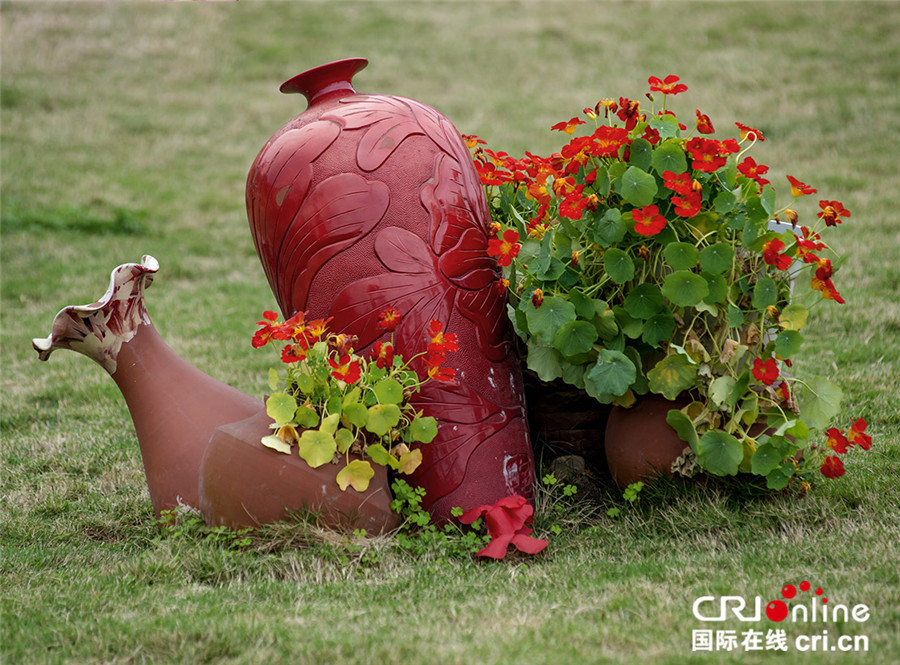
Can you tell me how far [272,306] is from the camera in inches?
230

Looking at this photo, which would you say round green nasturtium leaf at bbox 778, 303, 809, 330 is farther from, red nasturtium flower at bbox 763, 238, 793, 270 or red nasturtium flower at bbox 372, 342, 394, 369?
red nasturtium flower at bbox 372, 342, 394, 369

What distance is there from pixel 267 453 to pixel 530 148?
621 centimetres

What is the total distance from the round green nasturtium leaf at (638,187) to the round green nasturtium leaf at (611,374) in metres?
0.43

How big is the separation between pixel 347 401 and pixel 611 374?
2.44ft

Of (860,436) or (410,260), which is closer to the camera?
(860,436)

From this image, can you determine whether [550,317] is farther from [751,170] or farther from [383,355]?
[751,170]

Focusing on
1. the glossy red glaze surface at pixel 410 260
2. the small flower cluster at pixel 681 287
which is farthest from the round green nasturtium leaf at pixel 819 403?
the glossy red glaze surface at pixel 410 260

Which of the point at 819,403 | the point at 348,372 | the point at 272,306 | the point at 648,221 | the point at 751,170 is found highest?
the point at 751,170

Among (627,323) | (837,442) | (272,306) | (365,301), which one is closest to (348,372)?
(365,301)

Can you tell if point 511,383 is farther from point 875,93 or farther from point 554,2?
point 554,2

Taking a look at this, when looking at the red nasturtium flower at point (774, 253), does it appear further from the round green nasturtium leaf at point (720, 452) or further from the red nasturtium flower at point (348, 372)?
the red nasturtium flower at point (348, 372)

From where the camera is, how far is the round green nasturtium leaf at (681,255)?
99.2 inches

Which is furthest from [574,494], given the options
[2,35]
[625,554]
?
[2,35]

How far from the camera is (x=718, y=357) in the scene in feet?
8.57
